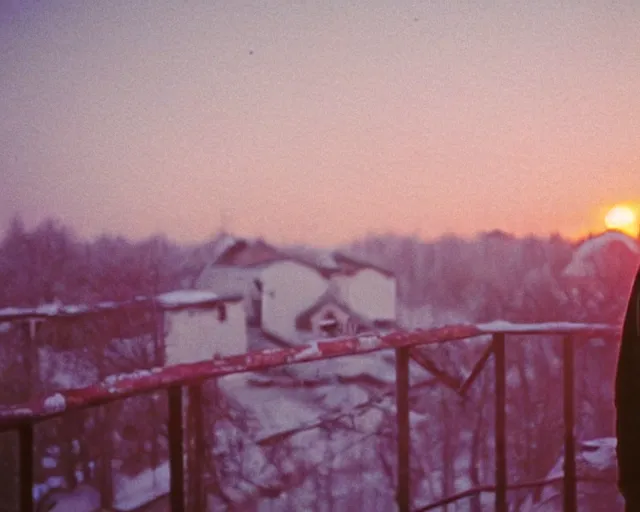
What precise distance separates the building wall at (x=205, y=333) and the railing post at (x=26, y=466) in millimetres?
5466

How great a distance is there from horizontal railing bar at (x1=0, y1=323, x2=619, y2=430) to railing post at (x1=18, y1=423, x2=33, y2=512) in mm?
39

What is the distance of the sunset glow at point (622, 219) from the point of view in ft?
18.0

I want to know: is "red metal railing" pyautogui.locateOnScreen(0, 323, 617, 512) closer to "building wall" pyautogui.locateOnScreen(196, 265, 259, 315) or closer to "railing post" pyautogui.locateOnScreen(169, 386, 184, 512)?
"railing post" pyautogui.locateOnScreen(169, 386, 184, 512)

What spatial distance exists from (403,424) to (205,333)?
5.30 m

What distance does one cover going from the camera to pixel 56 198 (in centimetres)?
627

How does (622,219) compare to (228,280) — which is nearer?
(622,219)

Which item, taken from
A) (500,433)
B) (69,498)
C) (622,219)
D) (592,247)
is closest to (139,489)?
(69,498)

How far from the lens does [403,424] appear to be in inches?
73.2

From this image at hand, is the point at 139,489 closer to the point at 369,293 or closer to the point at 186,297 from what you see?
the point at 186,297

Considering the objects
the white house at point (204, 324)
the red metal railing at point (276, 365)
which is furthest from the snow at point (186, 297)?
the red metal railing at point (276, 365)

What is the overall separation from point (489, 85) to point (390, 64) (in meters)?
0.87

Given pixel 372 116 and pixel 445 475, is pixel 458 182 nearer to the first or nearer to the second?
pixel 372 116

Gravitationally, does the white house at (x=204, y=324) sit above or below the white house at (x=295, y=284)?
below

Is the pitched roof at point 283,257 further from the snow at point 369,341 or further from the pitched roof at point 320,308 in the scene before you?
the snow at point 369,341
